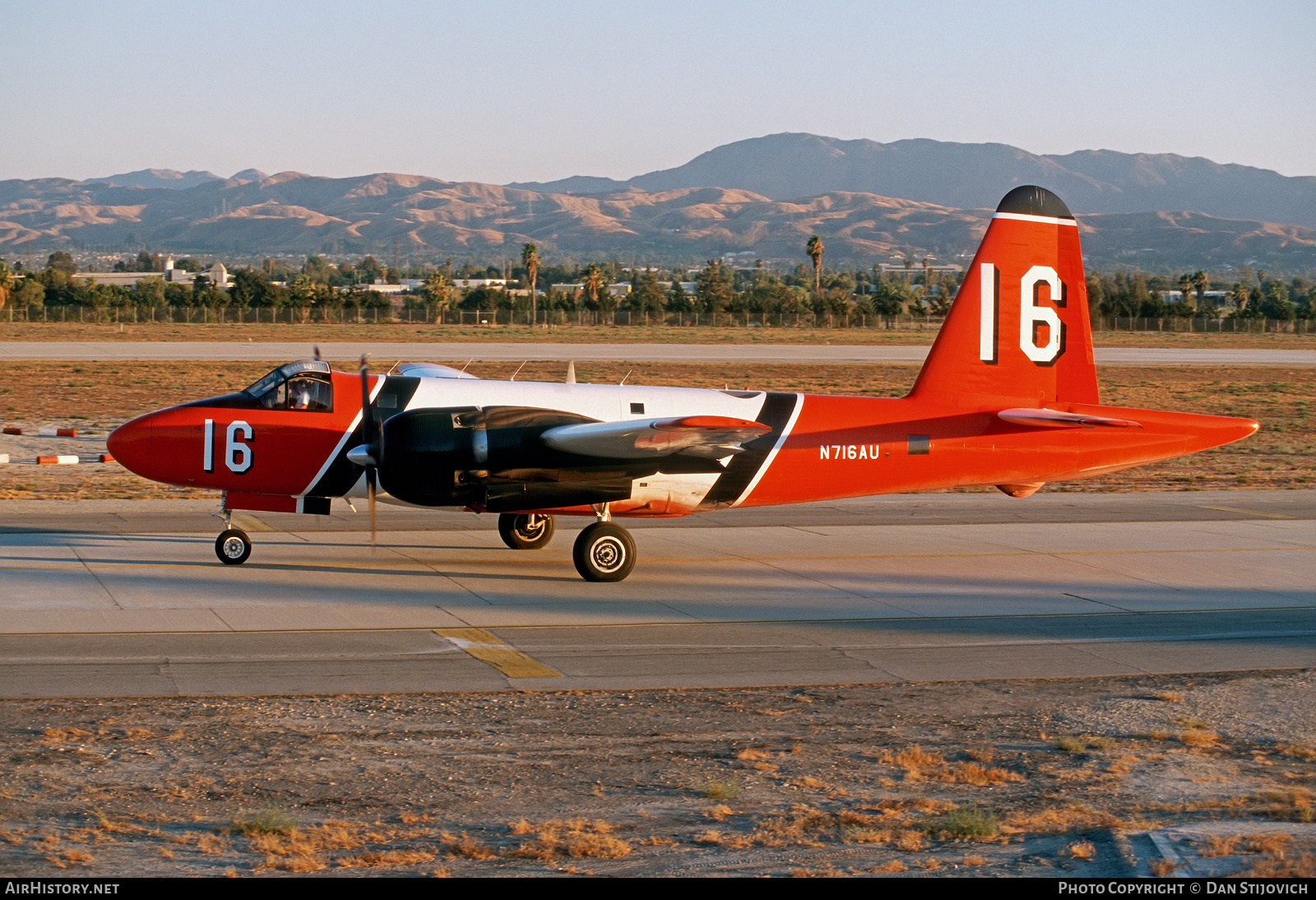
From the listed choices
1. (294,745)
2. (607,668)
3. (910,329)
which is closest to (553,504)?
(607,668)

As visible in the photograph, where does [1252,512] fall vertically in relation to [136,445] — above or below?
below

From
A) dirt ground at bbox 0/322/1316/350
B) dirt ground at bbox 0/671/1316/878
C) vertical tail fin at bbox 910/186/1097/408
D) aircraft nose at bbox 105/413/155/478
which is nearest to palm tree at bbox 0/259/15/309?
dirt ground at bbox 0/322/1316/350

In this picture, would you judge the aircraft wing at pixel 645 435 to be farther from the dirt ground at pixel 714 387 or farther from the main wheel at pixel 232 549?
the main wheel at pixel 232 549

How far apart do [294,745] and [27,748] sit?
2.32 meters

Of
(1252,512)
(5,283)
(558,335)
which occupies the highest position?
(5,283)

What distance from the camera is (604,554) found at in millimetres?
20297

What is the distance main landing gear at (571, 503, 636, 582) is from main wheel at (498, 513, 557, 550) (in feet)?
8.20

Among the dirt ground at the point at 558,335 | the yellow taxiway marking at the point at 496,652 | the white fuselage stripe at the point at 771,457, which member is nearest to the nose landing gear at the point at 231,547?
the yellow taxiway marking at the point at 496,652

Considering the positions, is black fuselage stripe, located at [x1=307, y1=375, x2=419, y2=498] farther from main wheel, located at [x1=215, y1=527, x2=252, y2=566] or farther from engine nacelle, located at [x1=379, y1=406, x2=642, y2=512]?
main wheel, located at [x1=215, y1=527, x2=252, y2=566]

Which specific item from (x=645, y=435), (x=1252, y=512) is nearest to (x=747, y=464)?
(x=645, y=435)

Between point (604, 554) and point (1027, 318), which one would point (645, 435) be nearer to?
point (604, 554)

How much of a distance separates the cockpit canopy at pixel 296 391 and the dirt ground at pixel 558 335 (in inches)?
3093

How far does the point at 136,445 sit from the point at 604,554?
7.37 m
